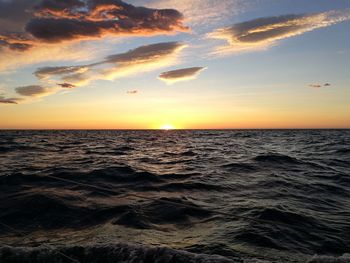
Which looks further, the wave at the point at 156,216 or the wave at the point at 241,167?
the wave at the point at 241,167

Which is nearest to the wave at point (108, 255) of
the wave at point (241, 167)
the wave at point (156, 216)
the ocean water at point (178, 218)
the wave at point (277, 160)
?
the ocean water at point (178, 218)

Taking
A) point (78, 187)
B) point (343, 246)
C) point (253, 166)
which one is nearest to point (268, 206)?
point (343, 246)

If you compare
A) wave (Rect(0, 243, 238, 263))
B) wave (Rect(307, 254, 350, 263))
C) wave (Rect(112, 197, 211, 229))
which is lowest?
wave (Rect(112, 197, 211, 229))

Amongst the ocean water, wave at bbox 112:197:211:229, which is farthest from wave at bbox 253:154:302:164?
wave at bbox 112:197:211:229

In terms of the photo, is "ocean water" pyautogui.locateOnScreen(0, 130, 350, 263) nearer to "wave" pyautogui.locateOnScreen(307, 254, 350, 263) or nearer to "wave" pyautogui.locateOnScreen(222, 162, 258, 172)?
"wave" pyautogui.locateOnScreen(307, 254, 350, 263)

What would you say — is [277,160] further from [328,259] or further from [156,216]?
[328,259]

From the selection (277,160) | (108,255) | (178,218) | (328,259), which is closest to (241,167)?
(277,160)

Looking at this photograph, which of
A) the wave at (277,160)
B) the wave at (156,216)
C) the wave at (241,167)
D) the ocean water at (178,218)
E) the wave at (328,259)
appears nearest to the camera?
the wave at (328,259)

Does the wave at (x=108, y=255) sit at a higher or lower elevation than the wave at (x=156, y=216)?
higher

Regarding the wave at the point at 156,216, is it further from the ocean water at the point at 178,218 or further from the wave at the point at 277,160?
the wave at the point at 277,160

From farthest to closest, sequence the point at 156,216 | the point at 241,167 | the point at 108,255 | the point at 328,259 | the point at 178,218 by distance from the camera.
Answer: the point at 241,167 < the point at 156,216 < the point at 178,218 < the point at 328,259 < the point at 108,255

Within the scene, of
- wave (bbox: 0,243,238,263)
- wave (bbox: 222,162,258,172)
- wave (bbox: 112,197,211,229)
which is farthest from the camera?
wave (bbox: 222,162,258,172)

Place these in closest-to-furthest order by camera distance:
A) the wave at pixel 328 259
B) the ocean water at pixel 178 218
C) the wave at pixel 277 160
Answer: the wave at pixel 328 259 → the ocean water at pixel 178 218 → the wave at pixel 277 160

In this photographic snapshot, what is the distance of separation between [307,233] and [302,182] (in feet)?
24.2
